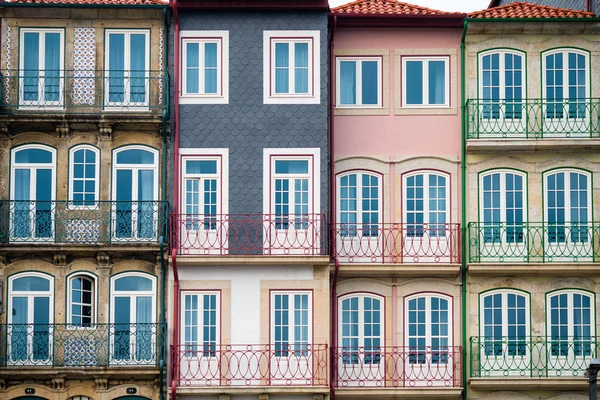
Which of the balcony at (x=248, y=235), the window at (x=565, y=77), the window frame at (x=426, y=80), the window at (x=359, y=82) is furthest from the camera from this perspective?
the window at (x=359, y=82)

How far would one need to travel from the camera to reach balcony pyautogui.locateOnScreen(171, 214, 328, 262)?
3578 centimetres

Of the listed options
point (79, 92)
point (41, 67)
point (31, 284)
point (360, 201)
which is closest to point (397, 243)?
point (360, 201)

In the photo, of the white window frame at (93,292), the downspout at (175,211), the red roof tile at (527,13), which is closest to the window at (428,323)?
the downspout at (175,211)

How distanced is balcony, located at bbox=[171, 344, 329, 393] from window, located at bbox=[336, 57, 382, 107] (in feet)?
22.6

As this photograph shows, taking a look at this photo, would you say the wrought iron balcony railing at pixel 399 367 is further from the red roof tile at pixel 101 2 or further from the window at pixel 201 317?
the red roof tile at pixel 101 2

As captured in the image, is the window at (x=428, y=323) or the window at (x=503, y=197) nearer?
the window at (x=428, y=323)

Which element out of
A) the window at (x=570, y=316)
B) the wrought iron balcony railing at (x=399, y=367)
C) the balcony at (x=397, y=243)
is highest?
the balcony at (x=397, y=243)

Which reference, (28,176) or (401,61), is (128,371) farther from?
(401,61)

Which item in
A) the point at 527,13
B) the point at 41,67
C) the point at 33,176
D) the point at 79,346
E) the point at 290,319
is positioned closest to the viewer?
the point at 79,346

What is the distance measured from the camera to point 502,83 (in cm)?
3722

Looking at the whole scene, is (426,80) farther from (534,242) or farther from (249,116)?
(534,242)

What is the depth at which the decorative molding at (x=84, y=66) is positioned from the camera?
36562 mm

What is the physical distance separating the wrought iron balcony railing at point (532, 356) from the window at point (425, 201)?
11.0 ft

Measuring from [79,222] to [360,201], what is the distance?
754 centimetres
